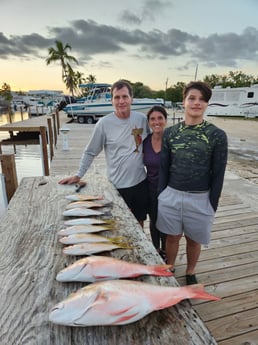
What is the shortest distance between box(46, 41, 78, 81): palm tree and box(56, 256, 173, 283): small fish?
38305mm

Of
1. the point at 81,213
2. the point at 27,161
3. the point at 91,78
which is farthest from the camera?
the point at 91,78

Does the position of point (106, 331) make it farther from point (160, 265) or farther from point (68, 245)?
point (68, 245)

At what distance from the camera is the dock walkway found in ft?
5.55

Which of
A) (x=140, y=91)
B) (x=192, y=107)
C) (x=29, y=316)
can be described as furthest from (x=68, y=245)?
(x=140, y=91)

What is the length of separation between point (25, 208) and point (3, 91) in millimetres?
93940

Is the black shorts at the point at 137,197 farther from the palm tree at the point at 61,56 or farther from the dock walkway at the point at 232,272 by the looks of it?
the palm tree at the point at 61,56

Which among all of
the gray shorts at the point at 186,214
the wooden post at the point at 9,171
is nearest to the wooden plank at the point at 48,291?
the gray shorts at the point at 186,214

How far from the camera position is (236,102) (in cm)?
3008

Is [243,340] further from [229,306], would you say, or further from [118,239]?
[118,239]

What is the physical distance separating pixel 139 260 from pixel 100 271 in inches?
9.1

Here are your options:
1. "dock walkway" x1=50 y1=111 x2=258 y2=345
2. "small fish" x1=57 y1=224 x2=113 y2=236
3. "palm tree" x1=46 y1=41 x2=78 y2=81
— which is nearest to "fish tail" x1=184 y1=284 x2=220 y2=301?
"small fish" x1=57 y1=224 x2=113 y2=236

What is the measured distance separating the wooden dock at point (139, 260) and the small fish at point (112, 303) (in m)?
0.03

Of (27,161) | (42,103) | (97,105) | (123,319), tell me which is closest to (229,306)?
(123,319)

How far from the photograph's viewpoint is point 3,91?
81.2 m
